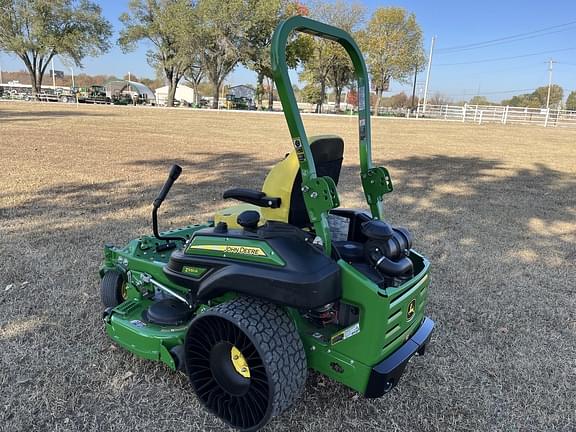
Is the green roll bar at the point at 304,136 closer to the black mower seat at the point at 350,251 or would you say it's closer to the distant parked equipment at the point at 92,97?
the black mower seat at the point at 350,251

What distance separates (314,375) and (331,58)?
174ft

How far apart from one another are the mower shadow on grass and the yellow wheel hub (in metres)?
0.35

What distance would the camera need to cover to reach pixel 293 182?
250cm

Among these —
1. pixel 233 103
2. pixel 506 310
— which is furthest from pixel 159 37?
pixel 506 310

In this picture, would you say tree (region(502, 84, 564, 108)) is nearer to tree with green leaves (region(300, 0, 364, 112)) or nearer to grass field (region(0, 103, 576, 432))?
tree with green leaves (region(300, 0, 364, 112))

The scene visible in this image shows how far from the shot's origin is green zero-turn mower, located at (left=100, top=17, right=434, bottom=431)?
2.20 m

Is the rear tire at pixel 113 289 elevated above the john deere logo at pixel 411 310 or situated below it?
below

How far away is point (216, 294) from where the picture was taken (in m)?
2.48

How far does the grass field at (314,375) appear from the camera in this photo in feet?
8.41

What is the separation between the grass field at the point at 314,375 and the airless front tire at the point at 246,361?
0.63ft

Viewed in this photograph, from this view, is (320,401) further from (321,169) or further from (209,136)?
(209,136)

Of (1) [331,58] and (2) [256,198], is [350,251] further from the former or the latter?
(1) [331,58]

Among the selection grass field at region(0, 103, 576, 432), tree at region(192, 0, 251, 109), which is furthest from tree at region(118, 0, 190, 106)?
grass field at region(0, 103, 576, 432)

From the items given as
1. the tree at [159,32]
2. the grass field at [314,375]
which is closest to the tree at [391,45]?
the tree at [159,32]
